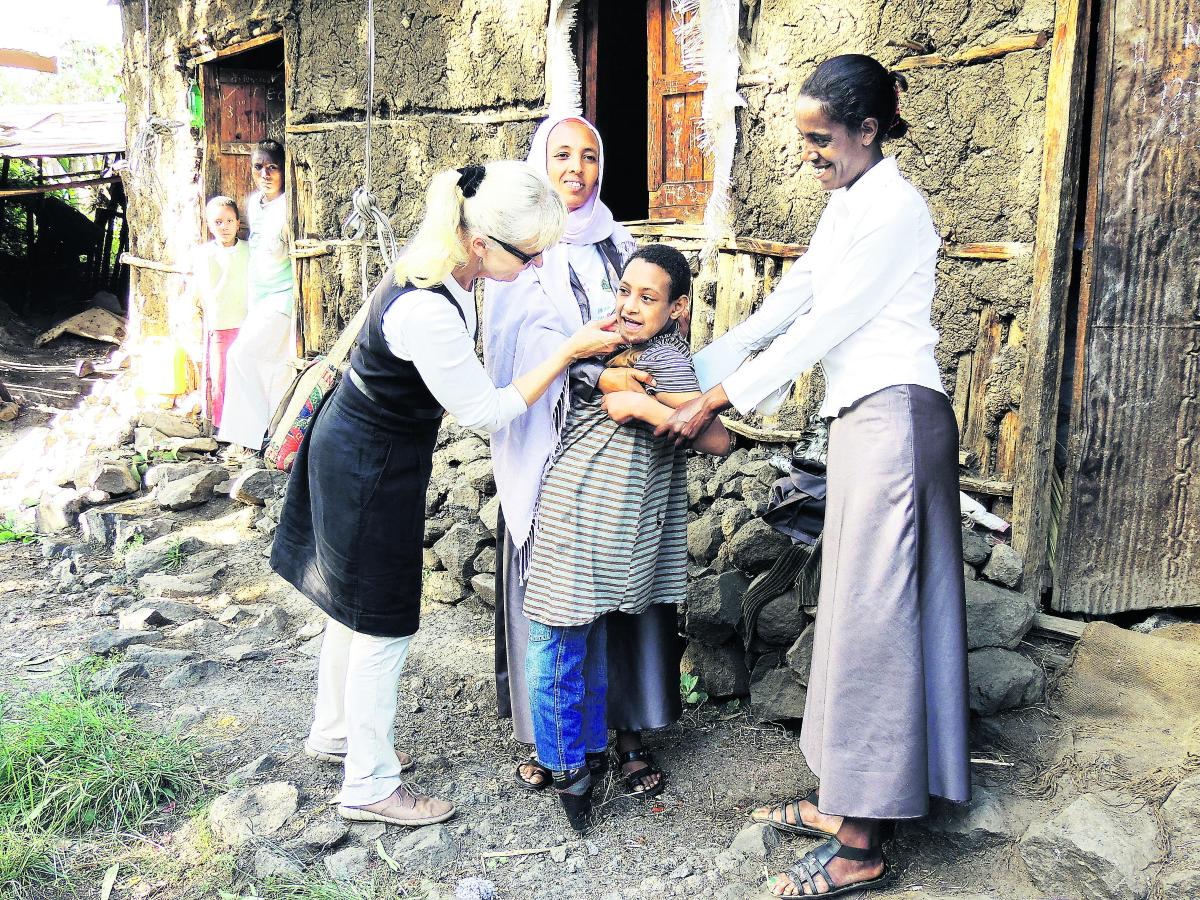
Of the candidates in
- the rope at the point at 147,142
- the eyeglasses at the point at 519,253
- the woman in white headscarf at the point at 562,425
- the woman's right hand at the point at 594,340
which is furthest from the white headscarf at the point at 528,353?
the rope at the point at 147,142

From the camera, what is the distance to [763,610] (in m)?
3.61

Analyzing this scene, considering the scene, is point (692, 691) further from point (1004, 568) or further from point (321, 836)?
point (321, 836)

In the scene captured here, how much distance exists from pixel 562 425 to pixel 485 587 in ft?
6.01

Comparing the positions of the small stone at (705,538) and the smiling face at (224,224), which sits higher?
the smiling face at (224,224)

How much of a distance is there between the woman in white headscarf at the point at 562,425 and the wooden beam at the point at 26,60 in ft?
34.3

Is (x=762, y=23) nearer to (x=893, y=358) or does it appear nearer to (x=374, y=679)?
(x=893, y=358)

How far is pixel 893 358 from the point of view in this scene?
2.53m

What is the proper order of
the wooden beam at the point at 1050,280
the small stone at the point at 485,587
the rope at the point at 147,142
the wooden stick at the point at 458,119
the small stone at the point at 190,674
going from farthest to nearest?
the rope at the point at 147,142
the wooden stick at the point at 458,119
the small stone at the point at 485,587
the small stone at the point at 190,674
the wooden beam at the point at 1050,280

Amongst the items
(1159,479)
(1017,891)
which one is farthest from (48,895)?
(1159,479)

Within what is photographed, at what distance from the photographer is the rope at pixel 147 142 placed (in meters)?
9.02

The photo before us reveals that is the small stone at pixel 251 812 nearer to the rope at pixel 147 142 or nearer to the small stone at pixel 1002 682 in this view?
the small stone at pixel 1002 682

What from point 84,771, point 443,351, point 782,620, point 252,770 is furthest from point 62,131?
point 782,620

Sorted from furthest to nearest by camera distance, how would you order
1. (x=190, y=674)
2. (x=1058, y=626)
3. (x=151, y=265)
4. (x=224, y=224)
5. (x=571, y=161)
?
(x=151, y=265)
(x=224, y=224)
(x=190, y=674)
(x=1058, y=626)
(x=571, y=161)

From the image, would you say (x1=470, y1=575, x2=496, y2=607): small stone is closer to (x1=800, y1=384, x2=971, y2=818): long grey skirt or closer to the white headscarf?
the white headscarf
